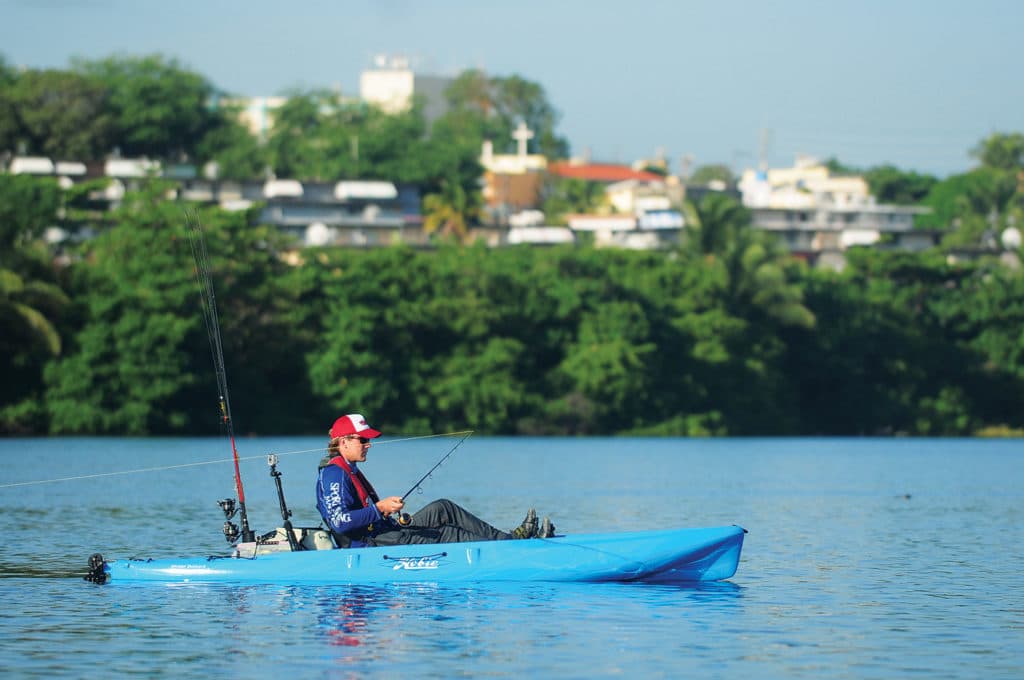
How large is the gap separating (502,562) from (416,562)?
957 mm

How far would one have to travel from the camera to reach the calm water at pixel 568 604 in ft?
50.4

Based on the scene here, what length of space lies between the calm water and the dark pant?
0.63 meters

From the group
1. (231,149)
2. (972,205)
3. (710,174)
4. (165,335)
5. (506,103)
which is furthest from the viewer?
(710,174)

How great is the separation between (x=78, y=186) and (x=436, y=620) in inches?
3099

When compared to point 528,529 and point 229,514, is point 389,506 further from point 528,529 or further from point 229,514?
point 229,514

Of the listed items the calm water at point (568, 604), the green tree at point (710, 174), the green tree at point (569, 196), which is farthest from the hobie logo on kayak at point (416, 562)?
the green tree at point (710, 174)

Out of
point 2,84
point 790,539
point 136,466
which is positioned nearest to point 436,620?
point 790,539

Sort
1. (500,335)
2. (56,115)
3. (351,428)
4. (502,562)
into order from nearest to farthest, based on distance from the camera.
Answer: (351,428)
(502,562)
(500,335)
(56,115)

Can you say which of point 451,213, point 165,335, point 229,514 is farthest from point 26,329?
point 451,213

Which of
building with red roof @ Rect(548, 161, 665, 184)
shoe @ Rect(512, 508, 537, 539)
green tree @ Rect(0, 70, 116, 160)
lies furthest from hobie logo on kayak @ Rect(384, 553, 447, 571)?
building with red roof @ Rect(548, 161, 665, 184)

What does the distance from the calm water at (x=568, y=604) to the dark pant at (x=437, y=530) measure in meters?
0.63

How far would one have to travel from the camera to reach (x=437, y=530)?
19.4 metres

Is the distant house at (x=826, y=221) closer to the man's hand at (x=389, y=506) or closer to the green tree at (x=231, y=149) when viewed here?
the green tree at (x=231, y=149)

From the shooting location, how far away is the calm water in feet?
50.4
